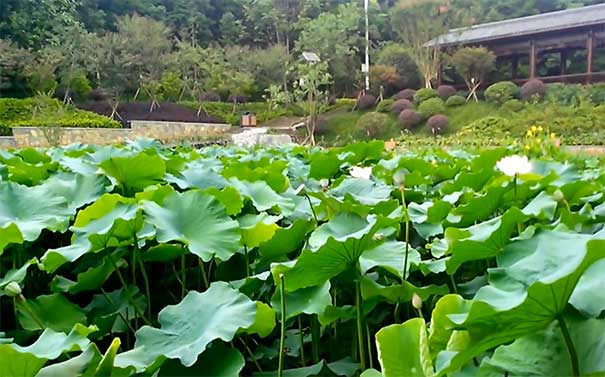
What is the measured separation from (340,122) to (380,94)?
191cm

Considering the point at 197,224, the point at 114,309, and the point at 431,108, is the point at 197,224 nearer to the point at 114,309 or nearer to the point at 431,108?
the point at 114,309

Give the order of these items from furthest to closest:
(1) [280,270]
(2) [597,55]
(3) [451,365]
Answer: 1. (2) [597,55]
2. (1) [280,270]
3. (3) [451,365]

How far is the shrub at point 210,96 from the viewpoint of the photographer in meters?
17.6

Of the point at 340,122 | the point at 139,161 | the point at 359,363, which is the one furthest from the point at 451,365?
the point at 340,122

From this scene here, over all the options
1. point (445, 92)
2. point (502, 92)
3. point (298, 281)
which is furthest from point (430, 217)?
point (445, 92)

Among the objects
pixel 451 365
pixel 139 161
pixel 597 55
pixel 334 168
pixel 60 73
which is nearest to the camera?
pixel 451 365

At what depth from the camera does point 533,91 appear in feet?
45.4

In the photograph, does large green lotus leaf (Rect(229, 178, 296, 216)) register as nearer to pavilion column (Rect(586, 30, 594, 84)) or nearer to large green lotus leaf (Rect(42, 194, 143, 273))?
large green lotus leaf (Rect(42, 194, 143, 273))

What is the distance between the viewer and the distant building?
1511 centimetres

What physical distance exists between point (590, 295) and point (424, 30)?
58.6 feet

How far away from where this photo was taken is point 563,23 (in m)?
15.4

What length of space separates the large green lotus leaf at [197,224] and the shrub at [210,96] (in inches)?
686

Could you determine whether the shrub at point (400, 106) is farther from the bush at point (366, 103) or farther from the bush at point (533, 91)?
the bush at point (533, 91)

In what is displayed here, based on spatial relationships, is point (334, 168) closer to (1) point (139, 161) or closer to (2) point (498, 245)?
(1) point (139, 161)
